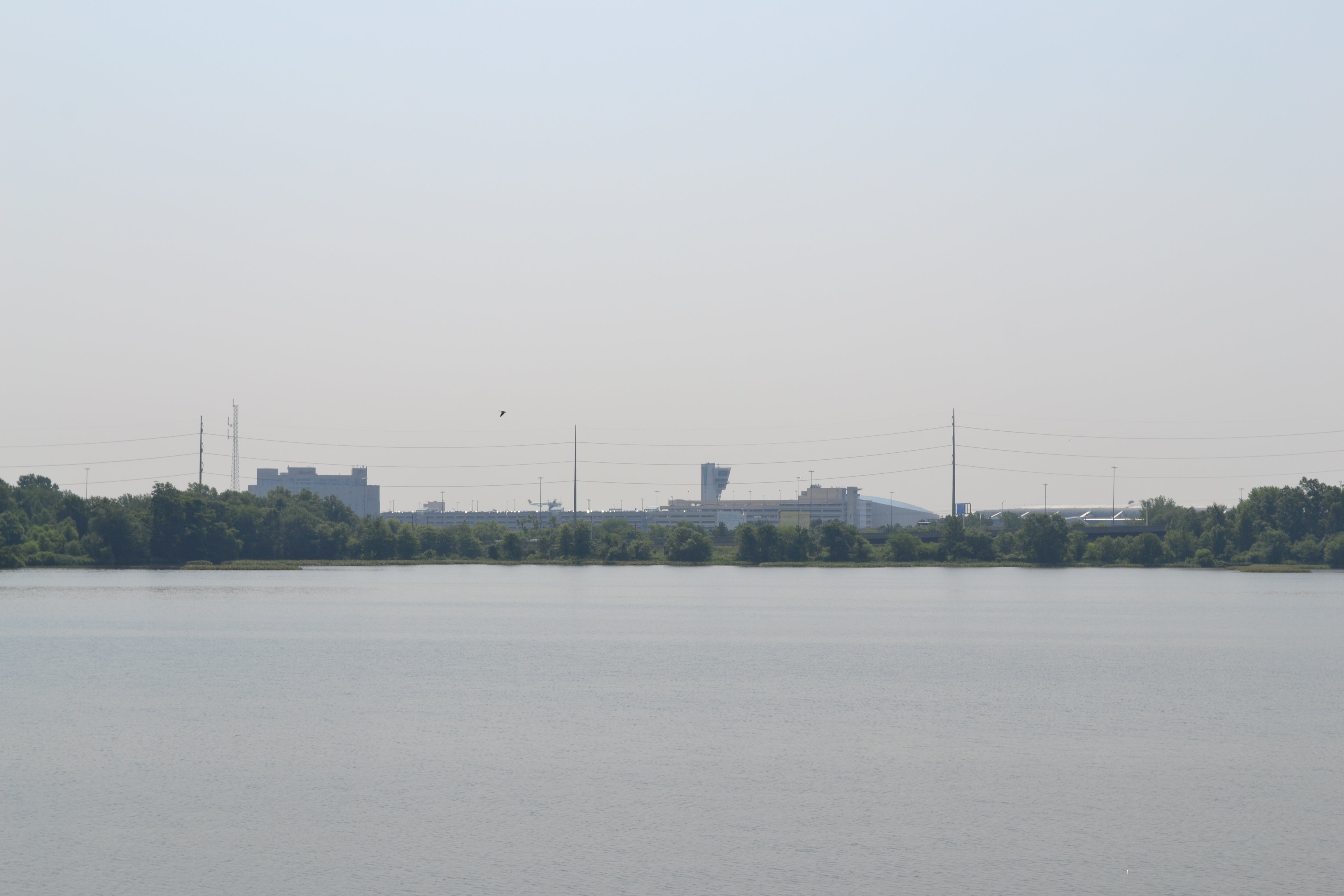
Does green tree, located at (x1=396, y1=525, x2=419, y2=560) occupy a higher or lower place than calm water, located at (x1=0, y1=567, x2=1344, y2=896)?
higher

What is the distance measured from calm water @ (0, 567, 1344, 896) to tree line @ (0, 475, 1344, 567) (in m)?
82.3

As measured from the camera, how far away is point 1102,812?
2628 cm

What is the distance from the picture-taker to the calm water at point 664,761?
22203mm

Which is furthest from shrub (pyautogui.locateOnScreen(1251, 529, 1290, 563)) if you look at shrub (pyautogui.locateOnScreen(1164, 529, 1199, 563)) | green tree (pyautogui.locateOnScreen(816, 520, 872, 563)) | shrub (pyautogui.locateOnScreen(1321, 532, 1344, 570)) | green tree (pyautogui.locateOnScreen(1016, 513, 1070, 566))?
green tree (pyautogui.locateOnScreen(816, 520, 872, 563))

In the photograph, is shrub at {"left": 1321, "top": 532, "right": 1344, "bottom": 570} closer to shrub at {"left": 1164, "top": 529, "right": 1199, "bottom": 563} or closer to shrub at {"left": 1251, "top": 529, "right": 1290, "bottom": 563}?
shrub at {"left": 1251, "top": 529, "right": 1290, "bottom": 563}

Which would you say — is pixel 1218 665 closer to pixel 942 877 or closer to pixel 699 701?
pixel 699 701

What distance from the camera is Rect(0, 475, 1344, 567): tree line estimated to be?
146 m

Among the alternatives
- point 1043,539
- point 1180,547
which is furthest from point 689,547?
point 1180,547

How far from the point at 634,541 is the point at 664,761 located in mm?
155356

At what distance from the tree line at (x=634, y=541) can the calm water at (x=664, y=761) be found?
8229 centimetres

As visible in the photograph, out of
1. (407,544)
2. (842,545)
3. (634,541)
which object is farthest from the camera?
(634,541)

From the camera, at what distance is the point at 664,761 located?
31.4 metres

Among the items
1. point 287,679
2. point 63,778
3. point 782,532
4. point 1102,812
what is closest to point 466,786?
point 63,778

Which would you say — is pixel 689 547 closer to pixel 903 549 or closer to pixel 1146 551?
pixel 903 549
